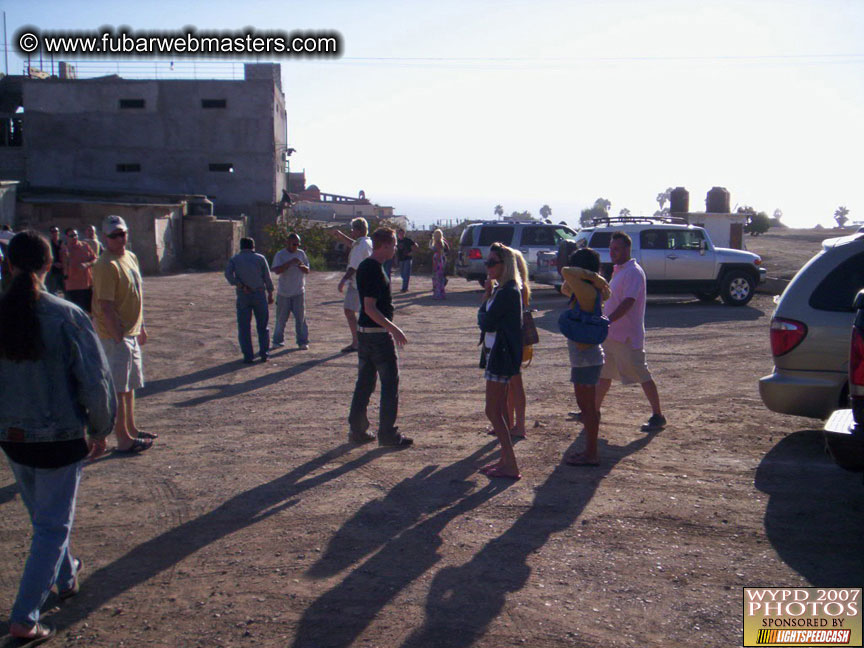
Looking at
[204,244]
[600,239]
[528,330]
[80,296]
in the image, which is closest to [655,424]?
[528,330]

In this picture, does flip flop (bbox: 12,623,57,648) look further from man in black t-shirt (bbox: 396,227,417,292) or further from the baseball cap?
man in black t-shirt (bbox: 396,227,417,292)

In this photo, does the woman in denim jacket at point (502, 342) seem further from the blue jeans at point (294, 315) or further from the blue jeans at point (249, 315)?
the blue jeans at point (294, 315)

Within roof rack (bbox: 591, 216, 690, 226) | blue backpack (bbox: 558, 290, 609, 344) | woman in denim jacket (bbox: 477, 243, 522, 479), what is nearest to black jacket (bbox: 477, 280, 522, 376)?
woman in denim jacket (bbox: 477, 243, 522, 479)

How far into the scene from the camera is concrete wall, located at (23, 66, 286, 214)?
36594mm

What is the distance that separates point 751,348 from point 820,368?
5.90 meters

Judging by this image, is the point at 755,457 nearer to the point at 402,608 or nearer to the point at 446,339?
the point at 402,608

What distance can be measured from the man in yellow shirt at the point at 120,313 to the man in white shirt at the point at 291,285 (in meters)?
4.74

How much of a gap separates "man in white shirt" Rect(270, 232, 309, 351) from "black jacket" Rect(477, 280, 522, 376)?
5.79 meters

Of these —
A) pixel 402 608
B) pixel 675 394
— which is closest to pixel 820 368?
pixel 675 394

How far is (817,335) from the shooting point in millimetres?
6660

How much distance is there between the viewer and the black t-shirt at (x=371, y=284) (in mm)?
6742

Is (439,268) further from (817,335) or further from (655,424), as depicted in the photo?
(817,335)

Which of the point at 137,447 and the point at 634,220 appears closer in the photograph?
the point at 137,447

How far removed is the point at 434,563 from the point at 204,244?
84.3ft
